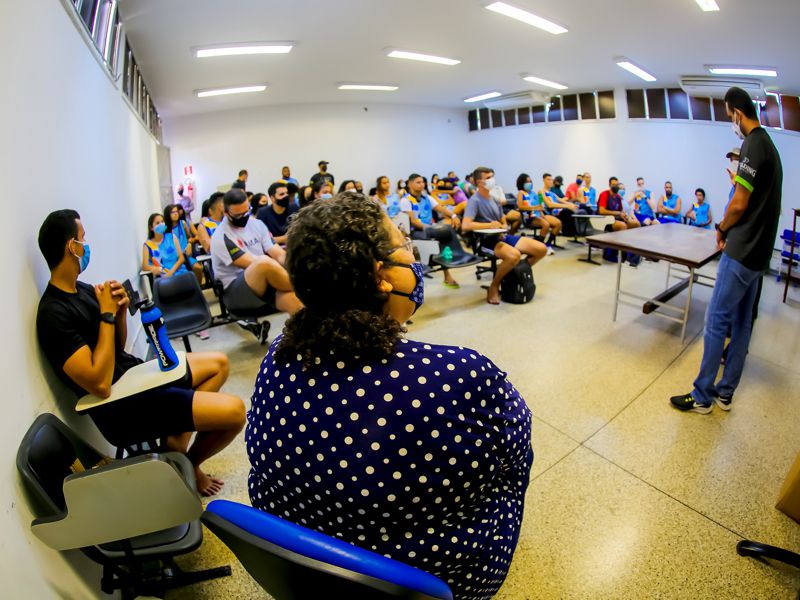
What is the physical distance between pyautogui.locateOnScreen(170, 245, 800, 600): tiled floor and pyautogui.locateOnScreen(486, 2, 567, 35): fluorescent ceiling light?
352 cm

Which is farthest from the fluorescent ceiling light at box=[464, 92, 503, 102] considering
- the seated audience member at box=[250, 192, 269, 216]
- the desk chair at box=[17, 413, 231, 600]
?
the desk chair at box=[17, 413, 231, 600]

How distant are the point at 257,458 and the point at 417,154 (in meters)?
12.6

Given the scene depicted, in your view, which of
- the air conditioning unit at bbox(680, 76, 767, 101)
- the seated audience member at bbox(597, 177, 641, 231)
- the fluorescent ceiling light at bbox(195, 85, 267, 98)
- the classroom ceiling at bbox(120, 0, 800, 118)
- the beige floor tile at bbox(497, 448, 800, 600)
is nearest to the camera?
the beige floor tile at bbox(497, 448, 800, 600)

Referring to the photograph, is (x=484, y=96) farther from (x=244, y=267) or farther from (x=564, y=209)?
(x=244, y=267)

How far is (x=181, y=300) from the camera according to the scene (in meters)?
3.05

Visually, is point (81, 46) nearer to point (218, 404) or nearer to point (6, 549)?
point (218, 404)

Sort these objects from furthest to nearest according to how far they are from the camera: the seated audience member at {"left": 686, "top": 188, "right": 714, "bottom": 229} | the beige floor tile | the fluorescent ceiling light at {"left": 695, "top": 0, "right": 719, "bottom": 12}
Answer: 1. the seated audience member at {"left": 686, "top": 188, "right": 714, "bottom": 229}
2. the fluorescent ceiling light at {"left": 695, "top": 0, "right": 719, "bottom": 12}
3. the beige floor tile

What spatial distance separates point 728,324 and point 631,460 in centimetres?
95

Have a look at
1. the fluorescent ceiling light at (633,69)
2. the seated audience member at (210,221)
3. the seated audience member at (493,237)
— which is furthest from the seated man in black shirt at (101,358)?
the fluorescent ceiling light at (633,69)

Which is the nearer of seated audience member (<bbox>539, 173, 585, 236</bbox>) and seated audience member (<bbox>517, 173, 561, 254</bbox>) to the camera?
seated audience member (<bbox>517, 173, 561, 254</bbox>)

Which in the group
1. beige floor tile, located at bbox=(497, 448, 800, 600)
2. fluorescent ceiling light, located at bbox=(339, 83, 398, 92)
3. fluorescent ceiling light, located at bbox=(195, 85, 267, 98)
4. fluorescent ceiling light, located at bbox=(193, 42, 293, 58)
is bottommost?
beige floor tile, located at bbox=(497, 448, 800, 600)

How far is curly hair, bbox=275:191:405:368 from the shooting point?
2.72 ft

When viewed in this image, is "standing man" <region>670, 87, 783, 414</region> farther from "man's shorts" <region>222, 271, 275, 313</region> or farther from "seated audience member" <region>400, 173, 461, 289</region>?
"man's shorts" <region>222, 271, 275, 313</region>

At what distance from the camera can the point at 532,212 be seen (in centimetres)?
720
